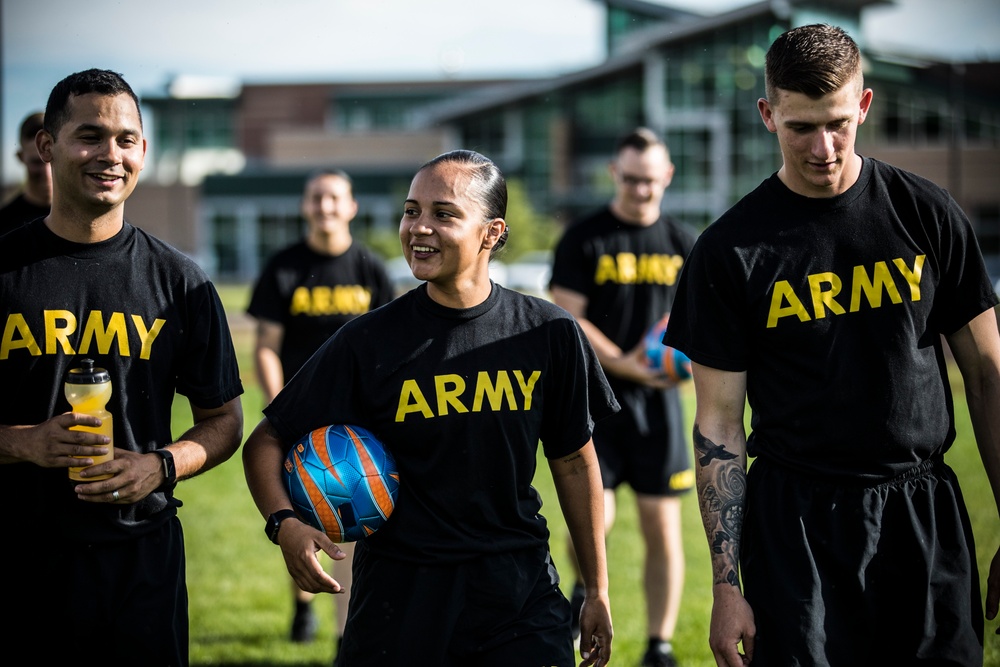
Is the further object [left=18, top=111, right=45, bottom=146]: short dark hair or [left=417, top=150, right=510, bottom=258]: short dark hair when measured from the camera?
[left=18, top=111, right=45, bottom=146]: short dark hair

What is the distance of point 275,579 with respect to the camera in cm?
840

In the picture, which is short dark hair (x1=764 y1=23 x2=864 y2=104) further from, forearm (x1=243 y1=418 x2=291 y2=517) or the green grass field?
the green grass field

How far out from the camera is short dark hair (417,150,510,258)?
12.6 ft

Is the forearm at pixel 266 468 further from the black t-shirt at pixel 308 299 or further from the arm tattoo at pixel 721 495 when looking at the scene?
the black t-shirt at pixel 308 299

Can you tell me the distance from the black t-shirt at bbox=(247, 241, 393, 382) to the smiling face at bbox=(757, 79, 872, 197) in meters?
4.32

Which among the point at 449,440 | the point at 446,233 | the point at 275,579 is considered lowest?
the point at 275,579

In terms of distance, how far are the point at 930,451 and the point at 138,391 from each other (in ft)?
9.03

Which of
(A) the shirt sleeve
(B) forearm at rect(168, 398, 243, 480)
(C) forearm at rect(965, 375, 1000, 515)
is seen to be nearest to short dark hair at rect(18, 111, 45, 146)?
(B) forearm at rect(168, 398, 243, 480)

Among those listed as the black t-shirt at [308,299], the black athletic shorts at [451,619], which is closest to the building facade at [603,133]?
the black t-shirt at [308,299]

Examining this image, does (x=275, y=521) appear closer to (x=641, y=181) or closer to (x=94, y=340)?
A: (x=94, y=340)

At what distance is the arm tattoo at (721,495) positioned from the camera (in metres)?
3.71

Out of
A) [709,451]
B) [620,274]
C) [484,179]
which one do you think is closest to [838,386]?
[709,451]

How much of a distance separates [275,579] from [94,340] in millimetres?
5104

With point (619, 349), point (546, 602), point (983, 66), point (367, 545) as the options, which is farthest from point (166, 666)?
point (983, 66)
